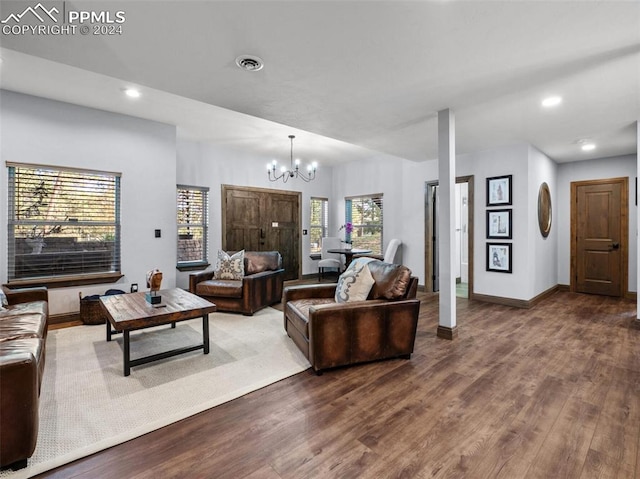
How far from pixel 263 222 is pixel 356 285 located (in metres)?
4.12

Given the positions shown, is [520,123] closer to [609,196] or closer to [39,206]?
[609,196]

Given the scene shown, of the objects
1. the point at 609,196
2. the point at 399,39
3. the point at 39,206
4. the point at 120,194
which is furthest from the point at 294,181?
the point at 609,196

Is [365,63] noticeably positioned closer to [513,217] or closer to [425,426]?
[425,426]

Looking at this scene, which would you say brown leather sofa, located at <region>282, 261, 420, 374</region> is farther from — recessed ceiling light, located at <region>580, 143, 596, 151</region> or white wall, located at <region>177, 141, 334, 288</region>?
recessed ceiling light, located at <region>580, 143, 596, 151</region>

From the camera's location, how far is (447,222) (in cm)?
356

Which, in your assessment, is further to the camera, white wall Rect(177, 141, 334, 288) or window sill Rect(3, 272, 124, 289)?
white wall Rect(177, 141, 334, 288)

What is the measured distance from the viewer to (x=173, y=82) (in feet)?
9.01

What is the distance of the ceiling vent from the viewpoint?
2.38m

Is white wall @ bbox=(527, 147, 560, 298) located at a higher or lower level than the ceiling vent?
lower

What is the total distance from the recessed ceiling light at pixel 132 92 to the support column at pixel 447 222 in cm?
349

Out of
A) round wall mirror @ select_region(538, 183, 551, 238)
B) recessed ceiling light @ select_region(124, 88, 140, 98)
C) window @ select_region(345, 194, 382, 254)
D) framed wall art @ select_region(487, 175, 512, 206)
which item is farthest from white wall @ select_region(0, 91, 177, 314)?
round wall mirror @ select_region(538, 183, 551, 238)

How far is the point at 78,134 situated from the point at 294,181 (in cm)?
410

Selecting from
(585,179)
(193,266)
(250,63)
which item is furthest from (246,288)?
(585,179)

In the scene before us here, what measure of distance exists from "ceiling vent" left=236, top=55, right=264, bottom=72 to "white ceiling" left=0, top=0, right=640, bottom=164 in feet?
0.18
